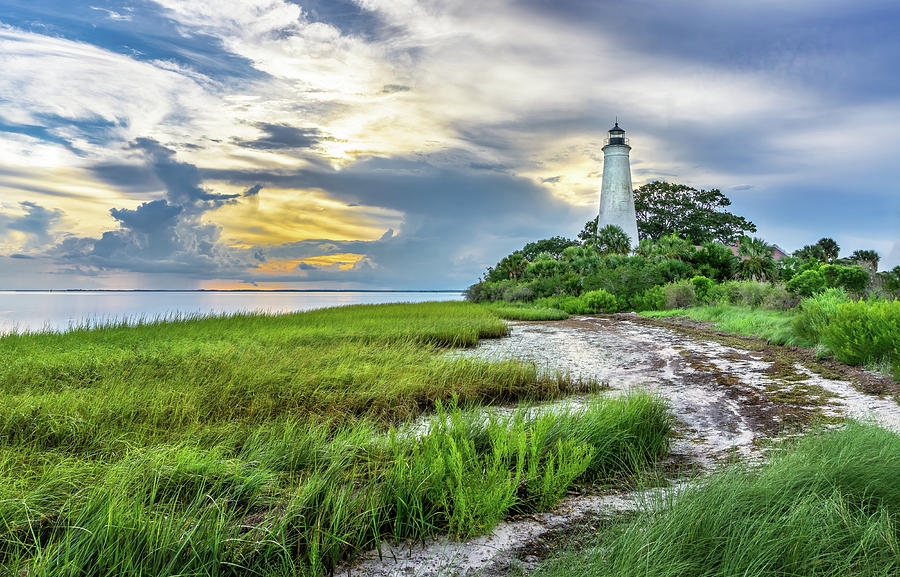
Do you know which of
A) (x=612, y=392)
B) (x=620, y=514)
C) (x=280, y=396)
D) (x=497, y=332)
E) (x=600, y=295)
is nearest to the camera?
(x=620, y=514)

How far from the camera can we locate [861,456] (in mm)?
2893

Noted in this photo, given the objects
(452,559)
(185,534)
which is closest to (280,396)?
(185,534)

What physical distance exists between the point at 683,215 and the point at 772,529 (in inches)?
2058

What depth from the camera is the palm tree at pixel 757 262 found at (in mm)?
31727

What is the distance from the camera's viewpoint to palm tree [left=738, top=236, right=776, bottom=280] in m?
31.7

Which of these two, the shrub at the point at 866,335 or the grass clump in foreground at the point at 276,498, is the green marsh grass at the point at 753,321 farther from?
the grass clump in foreground at the point at 276,498

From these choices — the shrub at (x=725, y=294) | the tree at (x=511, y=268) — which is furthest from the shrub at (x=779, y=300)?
the tree at (x=511, y=268)

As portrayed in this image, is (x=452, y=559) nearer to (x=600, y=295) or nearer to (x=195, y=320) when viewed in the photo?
(x=195, y=320)

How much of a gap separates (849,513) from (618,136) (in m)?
57.3

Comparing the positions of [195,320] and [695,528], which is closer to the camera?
[695,528]

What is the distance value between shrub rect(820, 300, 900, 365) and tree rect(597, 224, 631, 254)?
111 feet

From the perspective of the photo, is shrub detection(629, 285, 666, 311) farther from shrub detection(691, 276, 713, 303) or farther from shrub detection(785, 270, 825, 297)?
shrub detection(785, 270, 825, 297)

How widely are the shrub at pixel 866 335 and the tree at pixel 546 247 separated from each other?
169 ft

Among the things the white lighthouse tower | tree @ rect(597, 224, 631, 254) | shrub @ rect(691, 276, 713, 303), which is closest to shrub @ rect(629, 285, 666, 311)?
shrub @ rect(691, 276, 713, 303)
